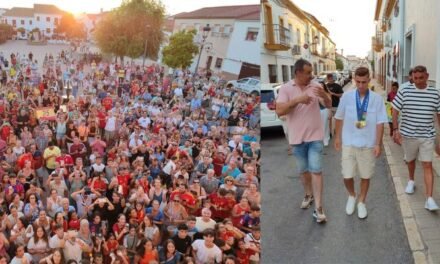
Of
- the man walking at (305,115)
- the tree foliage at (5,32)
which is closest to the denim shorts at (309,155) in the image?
the man walking at (305,115)

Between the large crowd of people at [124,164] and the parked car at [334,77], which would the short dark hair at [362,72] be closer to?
the parked car at [334,77]

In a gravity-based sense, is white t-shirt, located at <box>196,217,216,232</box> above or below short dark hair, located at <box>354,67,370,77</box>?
below

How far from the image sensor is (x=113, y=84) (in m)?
1.72

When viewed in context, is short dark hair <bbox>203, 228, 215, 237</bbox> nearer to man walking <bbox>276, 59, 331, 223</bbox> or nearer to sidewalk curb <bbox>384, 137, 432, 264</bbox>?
man walking <bbox>276, 59, 331, 223</bbox>

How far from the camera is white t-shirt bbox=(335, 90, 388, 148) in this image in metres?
1.06

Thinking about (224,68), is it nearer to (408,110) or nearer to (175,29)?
(175,29)

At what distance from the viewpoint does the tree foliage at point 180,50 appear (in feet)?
4.34

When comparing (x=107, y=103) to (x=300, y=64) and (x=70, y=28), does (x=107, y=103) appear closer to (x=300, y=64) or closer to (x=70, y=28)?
(x=70, y=28)

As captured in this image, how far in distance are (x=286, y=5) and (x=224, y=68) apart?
0.34 meters

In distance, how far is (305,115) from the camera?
919 mm

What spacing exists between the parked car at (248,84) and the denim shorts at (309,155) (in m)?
0.22

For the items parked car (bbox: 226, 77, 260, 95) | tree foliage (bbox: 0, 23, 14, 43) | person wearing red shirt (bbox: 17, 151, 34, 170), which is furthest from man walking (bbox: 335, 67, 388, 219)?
tree foliage (bbox: 0, 23, 14, 43)

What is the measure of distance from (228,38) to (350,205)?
1.75ft

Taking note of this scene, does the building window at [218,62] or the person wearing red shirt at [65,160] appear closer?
the building window at [218,62]
